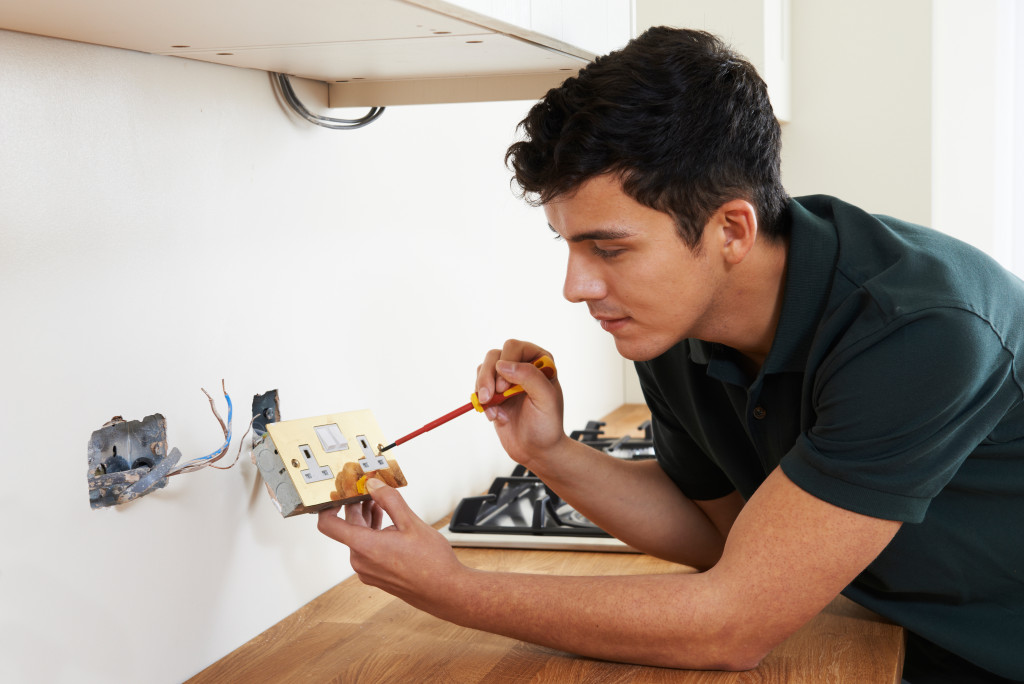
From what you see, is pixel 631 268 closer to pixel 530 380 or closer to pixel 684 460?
pixel 530 380

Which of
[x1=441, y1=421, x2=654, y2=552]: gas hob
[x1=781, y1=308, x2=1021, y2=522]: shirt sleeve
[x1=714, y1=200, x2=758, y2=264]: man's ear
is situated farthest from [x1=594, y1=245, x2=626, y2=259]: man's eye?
[x1=441, y1=421, x2=654, y2=552]: gas hob

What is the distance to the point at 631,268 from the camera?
37.3 inches

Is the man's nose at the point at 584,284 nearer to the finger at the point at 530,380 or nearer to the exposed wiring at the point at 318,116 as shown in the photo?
the finger at the point at 530,380

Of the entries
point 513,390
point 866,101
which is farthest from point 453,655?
point 866,101

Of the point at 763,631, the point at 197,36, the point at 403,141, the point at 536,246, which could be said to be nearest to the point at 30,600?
the point at 197,36

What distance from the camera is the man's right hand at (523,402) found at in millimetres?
1162

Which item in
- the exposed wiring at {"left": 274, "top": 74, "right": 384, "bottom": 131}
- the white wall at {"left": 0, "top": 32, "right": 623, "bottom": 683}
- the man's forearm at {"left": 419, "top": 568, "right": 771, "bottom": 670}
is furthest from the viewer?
the exposed wiring at {"left": 274, "top": 74, "right": 384, "bottom": 131}

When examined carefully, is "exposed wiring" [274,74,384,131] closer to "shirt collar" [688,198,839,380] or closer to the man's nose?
the man's nose

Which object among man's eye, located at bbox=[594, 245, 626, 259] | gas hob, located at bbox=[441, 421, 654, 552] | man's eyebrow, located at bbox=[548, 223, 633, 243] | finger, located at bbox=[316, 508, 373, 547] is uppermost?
man's eyebrow, located at bbox=[548, 223, 633, 243]

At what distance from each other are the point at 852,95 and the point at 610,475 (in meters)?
1.72

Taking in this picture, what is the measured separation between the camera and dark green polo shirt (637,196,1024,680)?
840mm

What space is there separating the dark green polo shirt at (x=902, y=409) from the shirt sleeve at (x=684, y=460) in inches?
2.7

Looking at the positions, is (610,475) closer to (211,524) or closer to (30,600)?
(211,524)

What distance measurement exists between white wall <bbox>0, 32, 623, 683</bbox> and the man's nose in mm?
366
